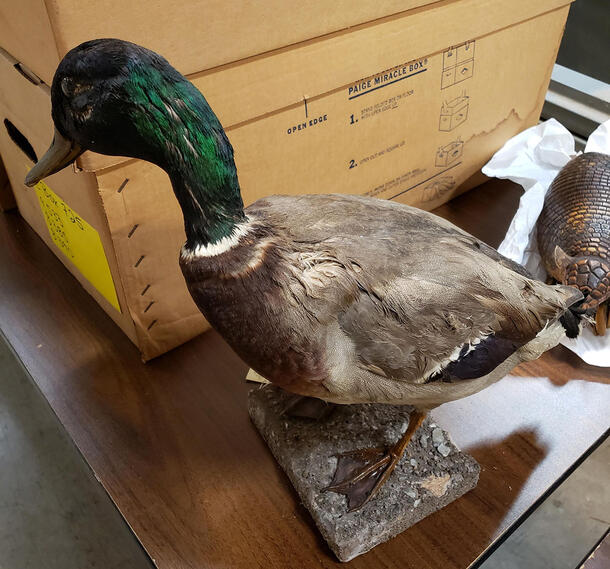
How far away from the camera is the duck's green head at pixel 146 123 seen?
432 millimetres

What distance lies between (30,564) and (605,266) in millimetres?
1116

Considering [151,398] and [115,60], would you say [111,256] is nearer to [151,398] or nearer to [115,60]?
[151,398]

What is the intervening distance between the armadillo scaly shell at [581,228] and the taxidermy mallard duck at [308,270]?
240 mm

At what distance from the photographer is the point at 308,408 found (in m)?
0.75

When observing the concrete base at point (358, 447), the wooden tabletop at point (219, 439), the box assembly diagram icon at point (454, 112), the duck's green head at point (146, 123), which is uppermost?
the duck's green head at point (146, 123)

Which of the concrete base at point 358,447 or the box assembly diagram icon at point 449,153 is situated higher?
the box assembly diagram icon at point 449,153

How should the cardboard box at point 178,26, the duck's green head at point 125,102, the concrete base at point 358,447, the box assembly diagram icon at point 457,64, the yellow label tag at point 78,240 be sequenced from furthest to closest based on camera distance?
the box assembly diagram icon at point 457,64 → the yellow label tag at point 78,240 → the concrete base at point 358,447 → the cardboard box at point 178,26 → the duck's green head at point 125,102

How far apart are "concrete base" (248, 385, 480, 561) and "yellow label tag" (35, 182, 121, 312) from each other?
273mm

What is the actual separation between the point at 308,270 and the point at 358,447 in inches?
11.4

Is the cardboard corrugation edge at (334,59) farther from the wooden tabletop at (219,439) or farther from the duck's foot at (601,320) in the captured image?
the duck's foot at (601,320)

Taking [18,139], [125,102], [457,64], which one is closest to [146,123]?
[125,102]

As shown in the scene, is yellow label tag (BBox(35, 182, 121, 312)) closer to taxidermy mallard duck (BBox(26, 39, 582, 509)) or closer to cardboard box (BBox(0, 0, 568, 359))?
cardboard box (BBox(0, 0, 568, 359))

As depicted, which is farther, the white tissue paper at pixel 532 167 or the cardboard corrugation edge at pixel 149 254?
the white tissue paper at pixel 532 167

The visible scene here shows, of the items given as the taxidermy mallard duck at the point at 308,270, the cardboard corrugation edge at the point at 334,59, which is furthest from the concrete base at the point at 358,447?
the cardboard corrugation edge at the point at 334,59
